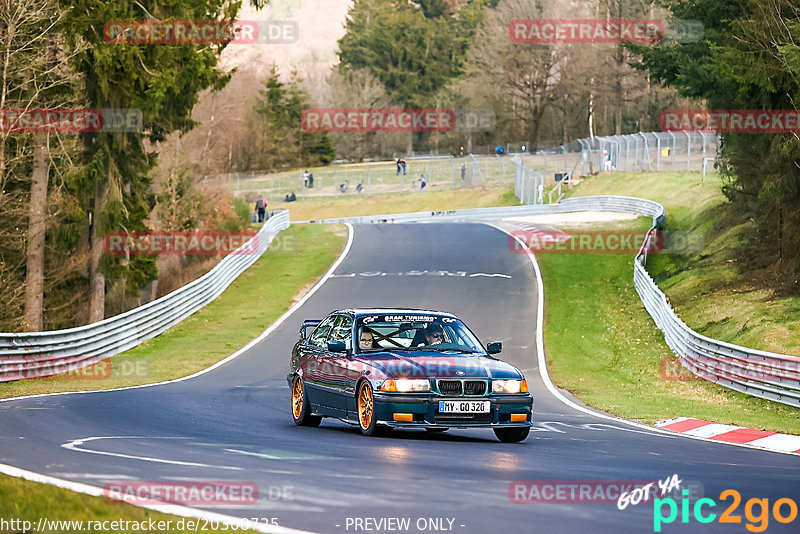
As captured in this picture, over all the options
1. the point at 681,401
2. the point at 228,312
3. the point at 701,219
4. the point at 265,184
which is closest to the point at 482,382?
the point at 681,401

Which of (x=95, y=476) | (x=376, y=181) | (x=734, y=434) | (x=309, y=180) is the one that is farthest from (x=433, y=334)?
(x=309, y=180)

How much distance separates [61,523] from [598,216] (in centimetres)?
5261

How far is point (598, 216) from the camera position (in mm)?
57750

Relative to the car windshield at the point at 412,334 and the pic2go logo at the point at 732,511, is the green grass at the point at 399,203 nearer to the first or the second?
the car windshield at the point at 412,334

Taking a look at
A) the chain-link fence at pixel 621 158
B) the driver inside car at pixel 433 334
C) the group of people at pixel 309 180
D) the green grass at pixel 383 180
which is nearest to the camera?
the driver inside car at pixel 433 334

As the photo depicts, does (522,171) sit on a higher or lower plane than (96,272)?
higher

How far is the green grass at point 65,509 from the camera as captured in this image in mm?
6879

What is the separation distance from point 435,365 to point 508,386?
866mm

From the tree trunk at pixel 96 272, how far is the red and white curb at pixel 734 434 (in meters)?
24.8

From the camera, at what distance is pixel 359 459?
35.0 ft

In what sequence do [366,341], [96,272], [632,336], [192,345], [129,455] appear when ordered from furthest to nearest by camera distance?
1. [96,272]
2. [192,345]
3. [632,336]
4. [366,341]
5. [129,455]

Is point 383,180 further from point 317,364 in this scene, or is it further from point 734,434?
point 317,364

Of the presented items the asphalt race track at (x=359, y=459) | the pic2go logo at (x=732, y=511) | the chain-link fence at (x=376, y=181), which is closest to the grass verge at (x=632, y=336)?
the asphalt race track at (x=359, y=459)

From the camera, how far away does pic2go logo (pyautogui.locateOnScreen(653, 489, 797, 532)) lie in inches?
305
